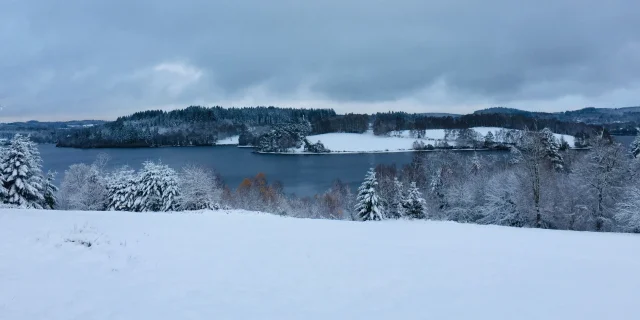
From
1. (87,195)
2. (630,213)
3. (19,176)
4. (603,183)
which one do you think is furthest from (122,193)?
(603,183)

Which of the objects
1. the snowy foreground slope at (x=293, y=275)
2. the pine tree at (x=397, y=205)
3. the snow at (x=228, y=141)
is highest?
the snow at (x=228, y=141)

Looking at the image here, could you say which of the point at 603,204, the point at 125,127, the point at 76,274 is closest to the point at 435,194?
the point at 603,204

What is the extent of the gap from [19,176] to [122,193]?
23.2ft

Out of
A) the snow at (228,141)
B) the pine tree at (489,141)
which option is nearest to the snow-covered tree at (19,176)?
the pine tree at (489,141)

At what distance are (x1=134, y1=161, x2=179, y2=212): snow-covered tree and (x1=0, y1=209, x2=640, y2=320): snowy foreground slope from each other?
55.2ft

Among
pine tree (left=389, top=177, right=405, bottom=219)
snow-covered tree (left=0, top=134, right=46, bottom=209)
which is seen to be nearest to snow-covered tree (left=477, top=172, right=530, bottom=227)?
pine tree (left=389, top=177, right=405, bottom=219)

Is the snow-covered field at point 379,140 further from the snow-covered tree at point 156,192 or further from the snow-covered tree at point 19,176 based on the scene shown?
the snow-covered tree at point 19,176

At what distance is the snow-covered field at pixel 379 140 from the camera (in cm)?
10644

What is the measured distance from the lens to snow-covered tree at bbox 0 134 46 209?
2064 cm

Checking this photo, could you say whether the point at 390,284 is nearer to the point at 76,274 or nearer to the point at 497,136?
the point at 76,274

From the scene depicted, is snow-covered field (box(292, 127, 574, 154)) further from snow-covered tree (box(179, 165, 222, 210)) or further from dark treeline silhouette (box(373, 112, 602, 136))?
snow-covered tree (box(179, 165, 222, 210))

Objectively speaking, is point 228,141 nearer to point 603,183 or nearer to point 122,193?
point 122,193

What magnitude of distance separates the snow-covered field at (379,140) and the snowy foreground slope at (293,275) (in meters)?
96.5

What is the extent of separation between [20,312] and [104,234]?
4.08 m
